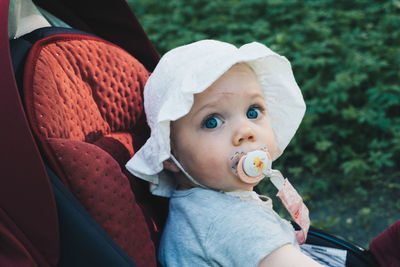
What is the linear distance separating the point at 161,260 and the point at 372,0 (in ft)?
13.5

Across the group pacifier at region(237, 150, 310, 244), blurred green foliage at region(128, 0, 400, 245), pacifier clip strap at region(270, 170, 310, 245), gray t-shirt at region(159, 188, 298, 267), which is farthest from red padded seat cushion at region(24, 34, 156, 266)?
blurred green foliage at region(128, 0, 400, 245)

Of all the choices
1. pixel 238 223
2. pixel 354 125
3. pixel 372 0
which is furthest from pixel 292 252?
pixel 372 0

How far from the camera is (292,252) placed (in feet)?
3.58

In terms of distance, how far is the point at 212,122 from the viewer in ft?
4.01

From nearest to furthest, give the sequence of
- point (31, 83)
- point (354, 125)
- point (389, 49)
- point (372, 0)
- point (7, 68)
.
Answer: point (7, 68) < point (31, 83) < point (354, 125) < point (389, 49) < point (372, 0)

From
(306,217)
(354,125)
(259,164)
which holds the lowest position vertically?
(354,125)

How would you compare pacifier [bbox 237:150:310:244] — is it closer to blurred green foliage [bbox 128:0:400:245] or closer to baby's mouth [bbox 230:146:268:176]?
baby's mouth [bbox 230:146:268:176]

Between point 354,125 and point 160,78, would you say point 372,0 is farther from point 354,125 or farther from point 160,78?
point 160,78

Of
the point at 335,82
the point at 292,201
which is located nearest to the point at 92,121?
the point at 292,201

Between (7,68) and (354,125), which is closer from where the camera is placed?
(7,68)

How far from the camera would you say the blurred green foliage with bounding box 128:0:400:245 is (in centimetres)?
297

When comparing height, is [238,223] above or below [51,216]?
below

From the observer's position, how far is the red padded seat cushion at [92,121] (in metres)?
1.05

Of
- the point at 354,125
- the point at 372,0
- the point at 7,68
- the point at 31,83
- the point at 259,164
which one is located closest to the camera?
the point at 7,68
